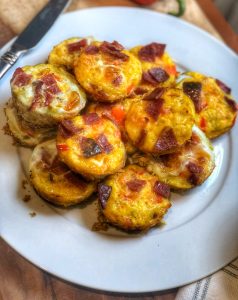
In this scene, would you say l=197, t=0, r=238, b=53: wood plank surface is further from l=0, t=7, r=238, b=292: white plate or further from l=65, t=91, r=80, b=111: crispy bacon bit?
l=65, t=91, r=80, b=111: crispy bacon bit

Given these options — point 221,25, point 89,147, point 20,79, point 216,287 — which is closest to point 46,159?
point 89,147

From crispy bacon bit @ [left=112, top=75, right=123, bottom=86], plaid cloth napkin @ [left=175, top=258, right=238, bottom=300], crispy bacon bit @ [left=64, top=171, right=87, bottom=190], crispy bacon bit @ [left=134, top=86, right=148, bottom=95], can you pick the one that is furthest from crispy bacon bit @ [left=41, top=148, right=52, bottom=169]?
plaid cloth napkin @ [left=175, top=258, right=238, bottom=300]

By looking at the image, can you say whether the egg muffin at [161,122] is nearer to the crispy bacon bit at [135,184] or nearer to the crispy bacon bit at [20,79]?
the crispy bacon bit at [135,184]

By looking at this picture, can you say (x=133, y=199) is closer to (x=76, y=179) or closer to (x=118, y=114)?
(x=76, y=179)

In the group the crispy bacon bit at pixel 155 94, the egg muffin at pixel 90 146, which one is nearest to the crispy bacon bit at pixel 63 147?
the egg muffin at pixel 90 146

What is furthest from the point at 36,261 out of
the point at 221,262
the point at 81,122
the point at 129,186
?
the point at 221,262

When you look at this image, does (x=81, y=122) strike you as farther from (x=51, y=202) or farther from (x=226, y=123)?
(x=226, y=123)

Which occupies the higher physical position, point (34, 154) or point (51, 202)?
point (34, 154)
